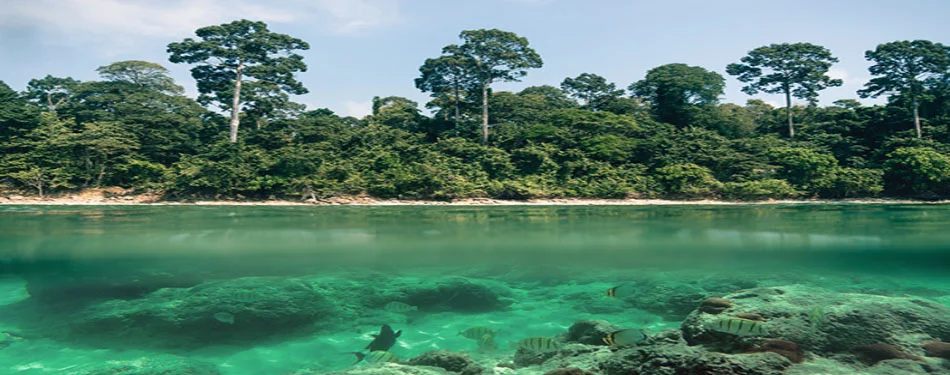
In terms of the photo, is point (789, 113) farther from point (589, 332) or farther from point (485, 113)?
point (589, 332)

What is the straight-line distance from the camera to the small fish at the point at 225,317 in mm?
7102

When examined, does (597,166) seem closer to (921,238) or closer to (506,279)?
(921,238)

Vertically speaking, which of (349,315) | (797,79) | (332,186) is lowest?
(349,315)

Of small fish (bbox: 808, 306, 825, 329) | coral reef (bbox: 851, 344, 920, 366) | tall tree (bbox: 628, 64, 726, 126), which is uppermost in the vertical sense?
tall tree (bbox: 628, 64, 726, 126)

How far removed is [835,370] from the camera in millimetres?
4215

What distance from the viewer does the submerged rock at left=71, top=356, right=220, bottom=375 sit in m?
5.14

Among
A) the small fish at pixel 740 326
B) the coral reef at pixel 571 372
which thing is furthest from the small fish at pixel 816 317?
the coral reef at pixel 571 372

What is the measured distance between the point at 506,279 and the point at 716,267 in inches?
211

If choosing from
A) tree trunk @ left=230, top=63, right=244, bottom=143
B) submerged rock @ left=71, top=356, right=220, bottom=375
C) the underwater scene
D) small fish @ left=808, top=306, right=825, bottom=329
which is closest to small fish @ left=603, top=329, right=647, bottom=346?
the underwater scene

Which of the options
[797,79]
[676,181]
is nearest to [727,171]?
[676,181]

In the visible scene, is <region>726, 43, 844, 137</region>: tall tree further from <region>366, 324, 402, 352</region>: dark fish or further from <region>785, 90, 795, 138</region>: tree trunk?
<region>366, 324, 402, 352</region>: dark fish

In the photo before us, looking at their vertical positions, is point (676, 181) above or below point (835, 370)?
above

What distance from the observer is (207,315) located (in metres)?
7.34

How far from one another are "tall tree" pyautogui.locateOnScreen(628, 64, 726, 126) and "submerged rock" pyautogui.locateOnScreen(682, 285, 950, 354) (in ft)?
104
